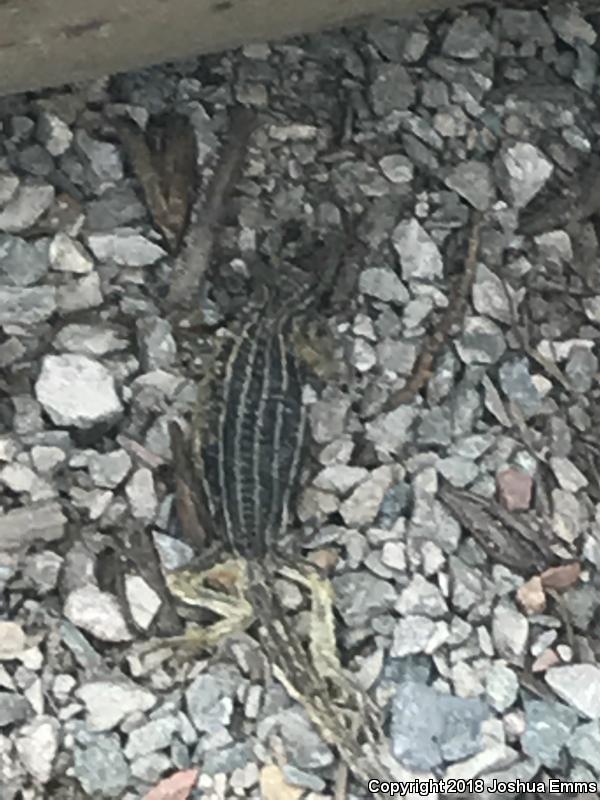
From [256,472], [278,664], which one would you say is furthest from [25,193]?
[278,664]

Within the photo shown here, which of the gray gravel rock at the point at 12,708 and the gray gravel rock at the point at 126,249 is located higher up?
the gray gravel rock at the point at 126,249

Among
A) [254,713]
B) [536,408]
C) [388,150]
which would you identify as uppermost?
[388,150]

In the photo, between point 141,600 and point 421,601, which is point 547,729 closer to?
point 421,601

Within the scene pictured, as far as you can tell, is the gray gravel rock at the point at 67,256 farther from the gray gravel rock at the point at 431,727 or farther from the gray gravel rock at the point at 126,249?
the gray gravel rock at the point at 431,727

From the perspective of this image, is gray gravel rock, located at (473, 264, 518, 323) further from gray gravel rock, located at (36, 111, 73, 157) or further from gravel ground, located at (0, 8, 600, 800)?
gray gravel rock, located at (36, 111, 73, 157)

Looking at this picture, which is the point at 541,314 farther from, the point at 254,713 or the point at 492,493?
the point at 254,713

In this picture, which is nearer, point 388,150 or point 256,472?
point 256,472

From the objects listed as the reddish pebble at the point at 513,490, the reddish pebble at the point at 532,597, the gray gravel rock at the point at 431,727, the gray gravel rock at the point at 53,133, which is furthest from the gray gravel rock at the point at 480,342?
the gray gravel rock at the point at 53,133
